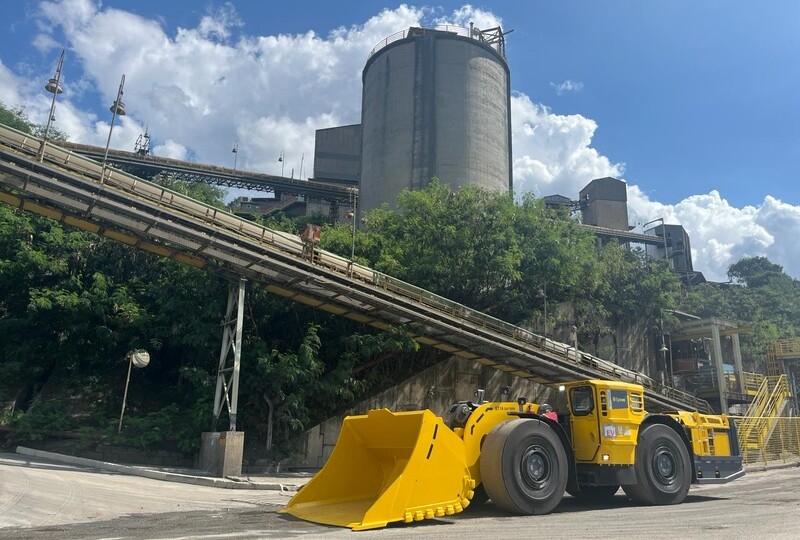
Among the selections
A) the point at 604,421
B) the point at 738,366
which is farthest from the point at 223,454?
the point at 738,366

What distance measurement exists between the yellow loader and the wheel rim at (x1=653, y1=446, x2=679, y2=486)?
2 cm

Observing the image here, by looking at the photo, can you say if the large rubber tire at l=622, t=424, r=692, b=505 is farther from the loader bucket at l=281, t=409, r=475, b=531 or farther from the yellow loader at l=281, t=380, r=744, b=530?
the loader bucket at l=281, t=409, r=475, b=531

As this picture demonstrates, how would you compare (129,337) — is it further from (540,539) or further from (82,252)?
(540,539)

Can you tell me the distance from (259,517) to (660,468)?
803 centimetres

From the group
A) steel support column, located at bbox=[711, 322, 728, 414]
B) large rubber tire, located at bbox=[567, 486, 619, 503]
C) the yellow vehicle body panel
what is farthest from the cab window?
steel support column, located at bbox=[711, 322, 728, 414]

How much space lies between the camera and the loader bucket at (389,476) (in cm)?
837

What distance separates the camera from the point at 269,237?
19812mm

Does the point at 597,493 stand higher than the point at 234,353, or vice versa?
the point at 234,353

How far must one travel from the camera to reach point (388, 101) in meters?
55.4

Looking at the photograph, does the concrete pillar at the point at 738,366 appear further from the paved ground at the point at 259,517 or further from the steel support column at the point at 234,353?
the steel support column at the point at 234,353

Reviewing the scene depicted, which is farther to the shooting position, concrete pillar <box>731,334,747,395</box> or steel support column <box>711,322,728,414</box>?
concrete pillar <box>731,334,747,395</box>

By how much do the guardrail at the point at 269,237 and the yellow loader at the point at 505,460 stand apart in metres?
10.5

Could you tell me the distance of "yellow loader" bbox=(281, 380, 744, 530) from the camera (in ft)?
28.6

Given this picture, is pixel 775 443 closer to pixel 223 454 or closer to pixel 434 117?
pixel 223 454
